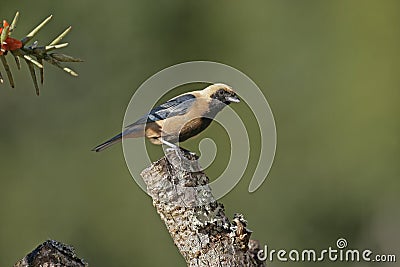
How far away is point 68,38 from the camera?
10.9m

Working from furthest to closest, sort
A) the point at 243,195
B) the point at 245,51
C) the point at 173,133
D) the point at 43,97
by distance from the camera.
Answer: the point at 245,51, the point at 43,97, the point at 243,195, the point at 173,133

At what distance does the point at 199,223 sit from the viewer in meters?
2.05

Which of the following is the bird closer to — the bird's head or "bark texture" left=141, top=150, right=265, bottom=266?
the bird's head

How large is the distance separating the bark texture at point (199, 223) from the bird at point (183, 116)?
3.39ft

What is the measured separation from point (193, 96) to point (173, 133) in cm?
35

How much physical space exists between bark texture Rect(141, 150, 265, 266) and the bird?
1.03 m

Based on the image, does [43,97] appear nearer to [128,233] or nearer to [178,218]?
[128,233]

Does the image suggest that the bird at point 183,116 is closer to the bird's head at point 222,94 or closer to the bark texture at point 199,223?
the bird's head at point 222,94

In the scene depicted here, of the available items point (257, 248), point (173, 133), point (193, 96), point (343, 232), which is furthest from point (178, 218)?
point (343, 232)

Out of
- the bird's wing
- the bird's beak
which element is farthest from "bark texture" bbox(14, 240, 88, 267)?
the bird's beak

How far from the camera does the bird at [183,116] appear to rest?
341 centimetres

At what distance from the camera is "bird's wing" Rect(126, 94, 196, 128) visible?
3504 millimetres

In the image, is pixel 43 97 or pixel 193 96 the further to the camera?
pixel 43 97

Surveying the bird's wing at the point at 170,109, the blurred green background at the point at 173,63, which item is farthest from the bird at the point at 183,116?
the blurred green background at the point at 173,63
